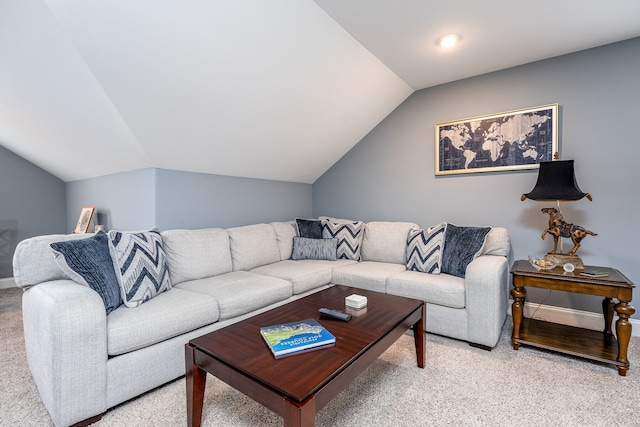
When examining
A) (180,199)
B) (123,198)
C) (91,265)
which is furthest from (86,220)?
(91,265)

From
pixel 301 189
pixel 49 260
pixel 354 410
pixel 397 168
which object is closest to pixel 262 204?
pixel 301 189

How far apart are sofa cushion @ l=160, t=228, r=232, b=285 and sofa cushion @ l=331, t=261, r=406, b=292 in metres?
1.01

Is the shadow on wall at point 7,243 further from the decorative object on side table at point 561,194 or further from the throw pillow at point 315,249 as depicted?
the decorative object on side table at point 561,194

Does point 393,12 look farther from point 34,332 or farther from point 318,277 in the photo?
point 34,332

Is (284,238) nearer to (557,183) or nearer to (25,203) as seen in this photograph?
(557,183)

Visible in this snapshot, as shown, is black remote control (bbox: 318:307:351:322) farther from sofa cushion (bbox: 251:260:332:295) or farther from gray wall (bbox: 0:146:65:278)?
gray wall (bbox: 0:146:65:278)

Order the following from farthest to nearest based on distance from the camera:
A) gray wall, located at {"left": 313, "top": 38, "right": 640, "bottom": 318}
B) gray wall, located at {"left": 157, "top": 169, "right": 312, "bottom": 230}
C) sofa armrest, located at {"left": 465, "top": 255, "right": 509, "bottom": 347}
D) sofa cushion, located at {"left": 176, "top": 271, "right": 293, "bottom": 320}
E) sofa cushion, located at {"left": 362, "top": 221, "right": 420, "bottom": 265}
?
sofa cushion, located at {"left": 362, "top": 221, "right": 420, "bottom": 265} → gray wall, located at {"left": 157, "top": 169, "right": 312, "bottom": 230} → gray wall, located at {"left": 313, "top": 38, "right": 640, "bottom": 318} → sofa armrest, located at {"left": 465, "top": 255, "right": 509, "bottom": 347} → sofa cushion, located at {"left": 176, "top": 271, "right": 293, "bottom": 320}

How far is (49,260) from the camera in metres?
1.69

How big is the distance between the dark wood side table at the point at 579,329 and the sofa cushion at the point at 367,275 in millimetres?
952

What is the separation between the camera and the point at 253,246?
9.62 feet

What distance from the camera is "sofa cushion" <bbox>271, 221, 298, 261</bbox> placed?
327cm

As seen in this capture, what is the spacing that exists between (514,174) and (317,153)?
2.05 meters

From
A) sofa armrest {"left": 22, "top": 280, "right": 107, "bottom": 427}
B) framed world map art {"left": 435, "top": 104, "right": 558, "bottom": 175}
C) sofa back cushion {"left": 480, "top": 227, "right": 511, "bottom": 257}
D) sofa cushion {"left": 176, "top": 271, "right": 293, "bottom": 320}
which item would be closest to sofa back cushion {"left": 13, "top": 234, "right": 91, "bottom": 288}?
sofa armrest {"left": 22, "top": 280, "right": 107, "bottom": 427}

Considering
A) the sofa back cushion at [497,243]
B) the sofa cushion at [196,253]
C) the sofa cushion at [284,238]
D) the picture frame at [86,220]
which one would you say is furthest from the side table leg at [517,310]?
the picture frame at [86,220]
